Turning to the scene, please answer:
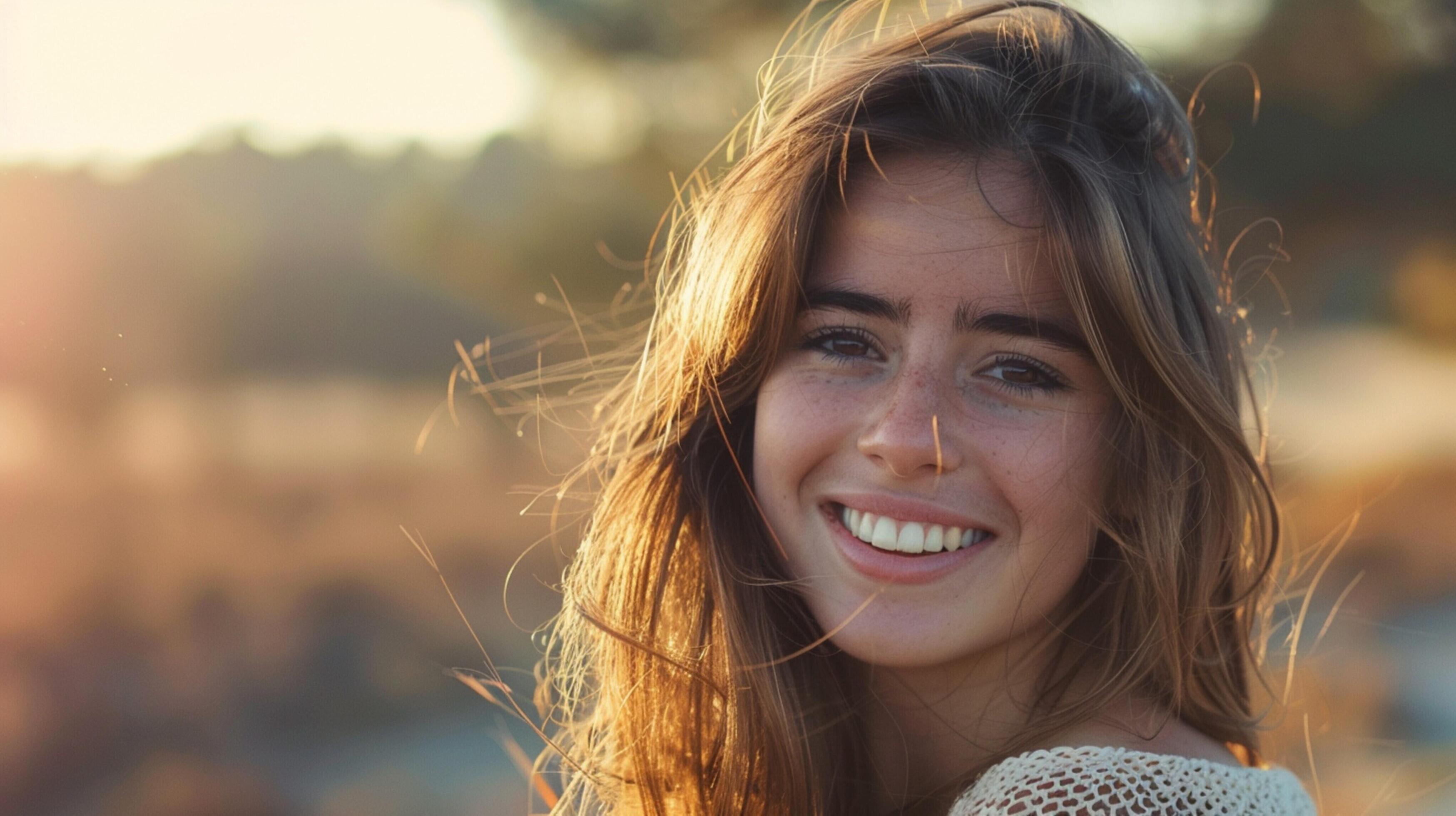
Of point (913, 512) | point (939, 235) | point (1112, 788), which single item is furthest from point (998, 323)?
point (1112, 788)

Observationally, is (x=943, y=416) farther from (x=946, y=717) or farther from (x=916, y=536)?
(x=946, y=717)

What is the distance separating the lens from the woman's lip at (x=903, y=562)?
69.7 inches

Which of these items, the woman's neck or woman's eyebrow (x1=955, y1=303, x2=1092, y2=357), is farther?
the woman's neck

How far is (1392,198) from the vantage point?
852 cm

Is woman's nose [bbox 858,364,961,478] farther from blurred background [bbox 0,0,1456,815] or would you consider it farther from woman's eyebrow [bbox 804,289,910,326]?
blurred background [bbox 0,0,1456,815]

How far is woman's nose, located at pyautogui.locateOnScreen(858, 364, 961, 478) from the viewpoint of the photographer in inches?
67.4

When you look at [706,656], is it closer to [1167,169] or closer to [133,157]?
[1167,169]

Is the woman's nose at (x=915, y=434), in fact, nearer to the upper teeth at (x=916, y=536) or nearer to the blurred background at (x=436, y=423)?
the upper teeth at (x=916, y=536)

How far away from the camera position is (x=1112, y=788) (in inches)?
61.2

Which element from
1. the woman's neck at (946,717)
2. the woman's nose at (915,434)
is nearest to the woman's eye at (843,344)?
the woman's nose at (915,434)

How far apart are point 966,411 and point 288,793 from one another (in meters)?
6.94

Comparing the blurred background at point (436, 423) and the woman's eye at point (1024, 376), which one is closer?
the woman's eye at point (1024, 376)

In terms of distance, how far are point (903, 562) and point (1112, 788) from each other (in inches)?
16.6

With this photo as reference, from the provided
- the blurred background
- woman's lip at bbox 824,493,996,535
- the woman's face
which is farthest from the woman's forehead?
the blurred background
